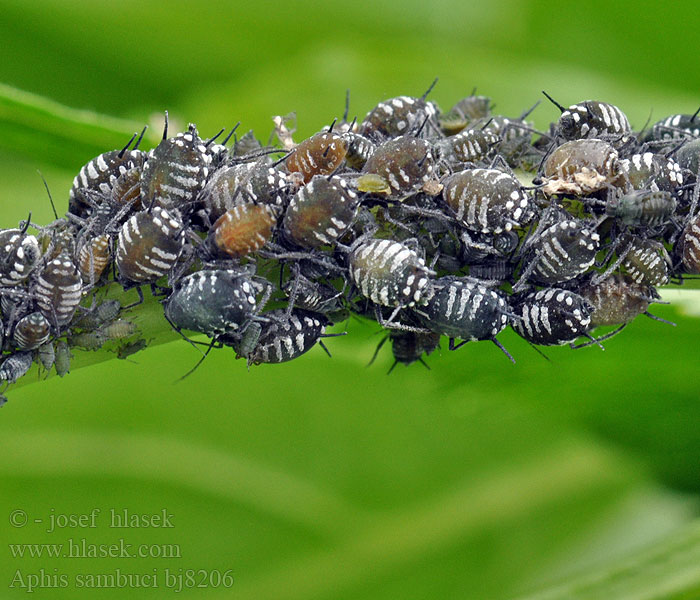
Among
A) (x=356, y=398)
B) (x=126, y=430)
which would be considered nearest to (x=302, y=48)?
(x=356, y=398)

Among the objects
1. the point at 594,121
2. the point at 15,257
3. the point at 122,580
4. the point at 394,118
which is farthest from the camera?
the point at 122,580

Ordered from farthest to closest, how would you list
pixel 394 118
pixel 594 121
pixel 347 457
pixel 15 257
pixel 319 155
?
pixel 347 457
pixel 394 118
pixel 594 121
pixel 319 155
pixel 15 257

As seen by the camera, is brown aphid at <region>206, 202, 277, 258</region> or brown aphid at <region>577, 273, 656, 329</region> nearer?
brown aphid at <region>206, 202, 277, 258</region>

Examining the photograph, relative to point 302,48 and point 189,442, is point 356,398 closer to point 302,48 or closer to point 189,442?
point 189,442

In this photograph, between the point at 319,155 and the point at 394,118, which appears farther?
the point at 394,118

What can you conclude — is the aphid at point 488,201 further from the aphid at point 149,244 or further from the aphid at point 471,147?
the aphid at point 149,244

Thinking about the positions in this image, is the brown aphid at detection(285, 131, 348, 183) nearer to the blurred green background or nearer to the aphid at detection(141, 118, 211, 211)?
the aphid at detection(141, 118, 211, 211)

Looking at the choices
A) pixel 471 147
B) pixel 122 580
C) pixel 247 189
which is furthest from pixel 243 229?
pixel 122 580

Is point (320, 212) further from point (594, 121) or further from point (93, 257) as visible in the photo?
point (594, 121)

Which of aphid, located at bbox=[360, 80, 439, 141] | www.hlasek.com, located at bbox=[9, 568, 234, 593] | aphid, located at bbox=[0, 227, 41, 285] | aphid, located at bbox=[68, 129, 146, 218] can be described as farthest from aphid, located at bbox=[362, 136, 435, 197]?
www.hlasek.com, located at bbox=[9, 568, 234, 593]
